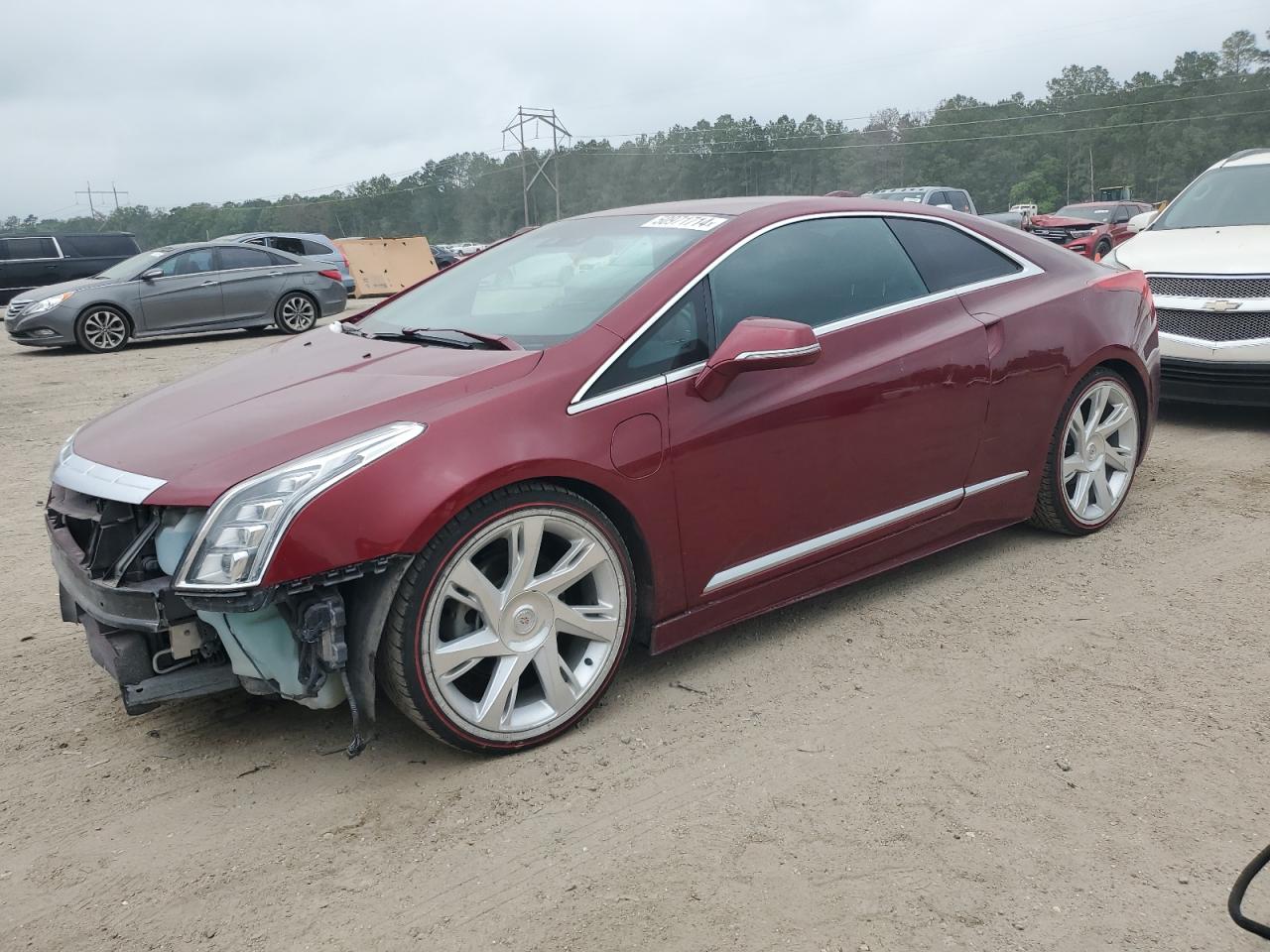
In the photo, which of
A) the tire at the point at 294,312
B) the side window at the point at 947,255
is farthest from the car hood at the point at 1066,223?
the side window at the point at 947,255

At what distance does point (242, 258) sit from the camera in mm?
14906

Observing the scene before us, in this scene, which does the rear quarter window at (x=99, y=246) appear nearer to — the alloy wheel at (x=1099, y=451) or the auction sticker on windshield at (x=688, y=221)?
the auction sticker on windshield at (x=688, y=221)

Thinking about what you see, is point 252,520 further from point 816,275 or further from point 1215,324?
point 1215,324

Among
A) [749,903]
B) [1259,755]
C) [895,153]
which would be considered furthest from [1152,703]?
[895,153]

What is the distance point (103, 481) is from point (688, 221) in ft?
6.74

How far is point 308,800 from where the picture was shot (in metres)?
2.82

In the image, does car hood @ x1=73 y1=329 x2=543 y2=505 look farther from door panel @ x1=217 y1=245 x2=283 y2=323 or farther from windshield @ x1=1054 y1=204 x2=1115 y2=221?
windshield @ x1=1054 y1=204 x2=1115 y2=221

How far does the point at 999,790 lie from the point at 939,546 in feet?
4.90

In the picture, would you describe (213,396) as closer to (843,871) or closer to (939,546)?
(843,871)

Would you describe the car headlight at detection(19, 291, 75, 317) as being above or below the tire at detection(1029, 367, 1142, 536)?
above

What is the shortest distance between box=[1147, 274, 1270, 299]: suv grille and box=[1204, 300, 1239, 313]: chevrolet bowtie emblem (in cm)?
8

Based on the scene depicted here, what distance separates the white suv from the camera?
20.7 feet

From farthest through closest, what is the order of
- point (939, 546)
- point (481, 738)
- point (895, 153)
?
point (895, 153), point (939, 546), point (481, 738)

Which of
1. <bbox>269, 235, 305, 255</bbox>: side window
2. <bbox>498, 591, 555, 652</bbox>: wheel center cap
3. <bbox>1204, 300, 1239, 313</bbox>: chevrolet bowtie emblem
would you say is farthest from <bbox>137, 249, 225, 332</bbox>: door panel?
<bbox>498, 591, 555, 652</bbox>: wheel center cap
